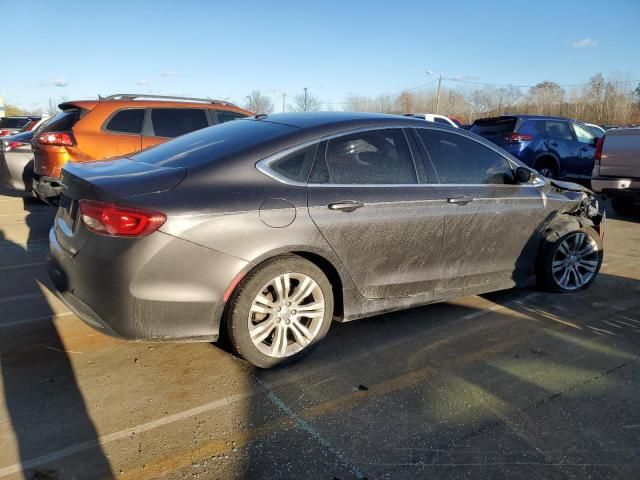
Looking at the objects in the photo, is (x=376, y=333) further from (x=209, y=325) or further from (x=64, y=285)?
(x=64, y=285)

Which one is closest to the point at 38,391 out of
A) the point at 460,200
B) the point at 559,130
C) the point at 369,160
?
the point at 369,160

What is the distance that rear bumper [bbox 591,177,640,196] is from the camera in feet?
27.2

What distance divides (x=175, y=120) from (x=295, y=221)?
5.08m

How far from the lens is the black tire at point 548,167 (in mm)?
11820

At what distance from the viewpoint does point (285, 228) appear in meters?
3.12

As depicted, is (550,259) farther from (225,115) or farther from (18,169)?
(18,169)

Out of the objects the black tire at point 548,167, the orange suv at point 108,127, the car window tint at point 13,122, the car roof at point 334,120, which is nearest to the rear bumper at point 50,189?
the orange suv at point 108,127

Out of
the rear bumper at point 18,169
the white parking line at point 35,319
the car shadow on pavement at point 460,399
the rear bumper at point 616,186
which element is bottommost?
the white parking line at point 35,319

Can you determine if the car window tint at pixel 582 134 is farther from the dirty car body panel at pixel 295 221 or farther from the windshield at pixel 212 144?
the windshield at pixel 212 144

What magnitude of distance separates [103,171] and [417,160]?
7.25ft

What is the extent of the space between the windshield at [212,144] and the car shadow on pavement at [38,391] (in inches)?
57.3

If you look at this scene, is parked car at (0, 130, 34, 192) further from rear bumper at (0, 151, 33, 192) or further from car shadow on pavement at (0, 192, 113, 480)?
car shadow on pavement at (0, 192, 113, 480)

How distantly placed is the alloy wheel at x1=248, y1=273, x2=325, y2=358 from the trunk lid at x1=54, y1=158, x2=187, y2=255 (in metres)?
0.89

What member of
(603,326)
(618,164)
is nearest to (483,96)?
(618,164)
